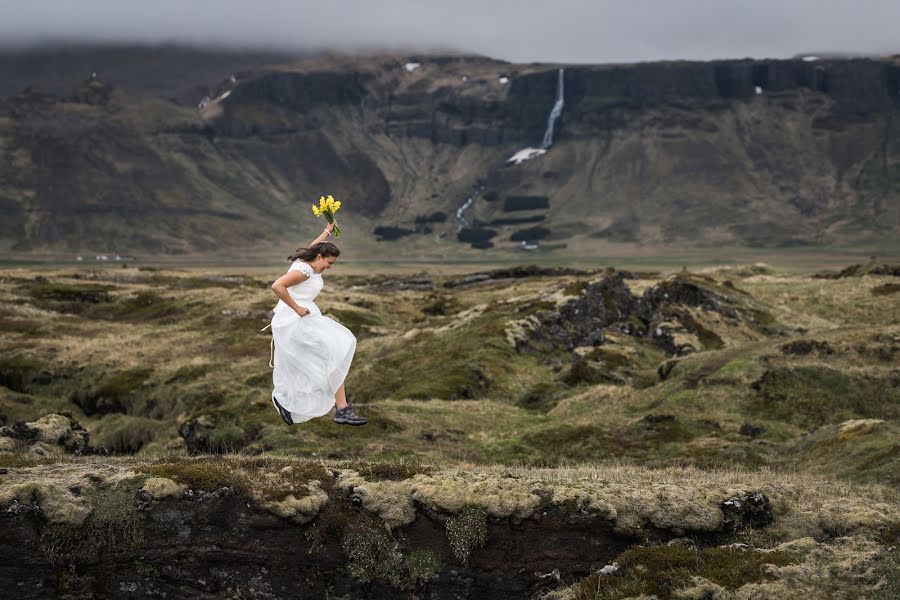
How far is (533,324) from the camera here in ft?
199

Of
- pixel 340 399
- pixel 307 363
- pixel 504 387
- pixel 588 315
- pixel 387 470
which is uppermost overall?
pixel 307 363

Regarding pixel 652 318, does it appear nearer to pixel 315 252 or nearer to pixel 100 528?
pixel 315 252

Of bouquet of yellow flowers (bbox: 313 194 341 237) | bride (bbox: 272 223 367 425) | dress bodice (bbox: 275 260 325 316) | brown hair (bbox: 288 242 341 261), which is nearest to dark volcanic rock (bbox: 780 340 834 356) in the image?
bouquet of yellow flowers (bbox: 313 194 341 237)

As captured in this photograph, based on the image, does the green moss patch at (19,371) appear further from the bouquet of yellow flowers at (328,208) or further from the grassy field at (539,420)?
the bouquet of yellow flowers at (328,208)

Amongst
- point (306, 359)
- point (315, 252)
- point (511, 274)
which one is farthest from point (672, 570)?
point (511, 274)

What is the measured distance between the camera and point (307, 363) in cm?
1959

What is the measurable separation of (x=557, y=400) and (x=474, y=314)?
70.3ft

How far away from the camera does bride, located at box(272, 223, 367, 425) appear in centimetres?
1955

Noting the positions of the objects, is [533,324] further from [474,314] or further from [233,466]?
[233,466]

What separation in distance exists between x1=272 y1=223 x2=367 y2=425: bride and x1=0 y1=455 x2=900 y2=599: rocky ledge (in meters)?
1.52

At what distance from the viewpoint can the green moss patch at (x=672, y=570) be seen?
605 inches

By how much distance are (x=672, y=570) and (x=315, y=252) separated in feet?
32.4

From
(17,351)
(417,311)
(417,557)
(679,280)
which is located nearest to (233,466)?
(417,557)

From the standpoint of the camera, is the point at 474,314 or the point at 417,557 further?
the point at 474,314
